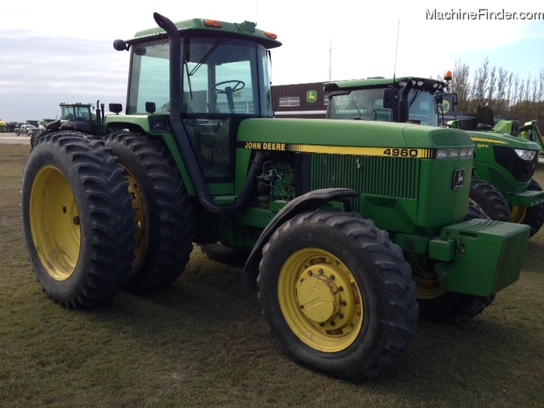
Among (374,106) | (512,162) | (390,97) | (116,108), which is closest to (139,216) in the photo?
(116,108)

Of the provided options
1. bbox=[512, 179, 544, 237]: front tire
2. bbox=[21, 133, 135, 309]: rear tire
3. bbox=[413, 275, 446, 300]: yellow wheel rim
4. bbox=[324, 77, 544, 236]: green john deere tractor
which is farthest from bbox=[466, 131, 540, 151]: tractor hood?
bbox=[21, 133, 135, 309]: rear tire

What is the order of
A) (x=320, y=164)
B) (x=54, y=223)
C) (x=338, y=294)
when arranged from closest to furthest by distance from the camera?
1. (x=338, y=294)
2. (x=320, y=164)
3. (x=54, y=223)

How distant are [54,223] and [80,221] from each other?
97cm

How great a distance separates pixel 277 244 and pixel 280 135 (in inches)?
48.7

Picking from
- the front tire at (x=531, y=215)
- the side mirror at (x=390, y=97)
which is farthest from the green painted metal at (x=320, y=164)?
the front tire at (x=531, y=215)

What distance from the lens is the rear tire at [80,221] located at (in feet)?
14.6

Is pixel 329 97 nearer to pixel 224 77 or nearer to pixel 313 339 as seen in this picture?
pixel 224 77

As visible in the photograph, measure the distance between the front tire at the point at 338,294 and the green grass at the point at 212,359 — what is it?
0.64 ft

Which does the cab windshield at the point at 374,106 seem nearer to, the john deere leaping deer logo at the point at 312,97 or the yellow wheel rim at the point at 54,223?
the yellow wheel rim at the point at 54,223

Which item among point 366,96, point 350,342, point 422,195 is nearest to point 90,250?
point 350,342

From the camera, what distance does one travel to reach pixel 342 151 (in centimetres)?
437

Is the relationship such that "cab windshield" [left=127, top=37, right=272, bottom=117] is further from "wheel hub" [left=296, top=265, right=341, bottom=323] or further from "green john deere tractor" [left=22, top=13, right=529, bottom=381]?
"wheel hub" [left=296, top=265, right=341, bottom=323]

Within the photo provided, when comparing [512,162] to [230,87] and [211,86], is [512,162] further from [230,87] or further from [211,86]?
[211,86]

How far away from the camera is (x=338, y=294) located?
→ 12.1 ft
